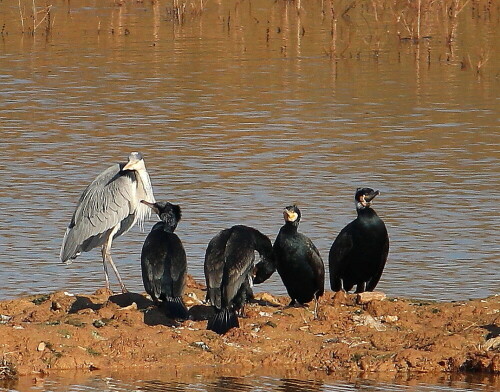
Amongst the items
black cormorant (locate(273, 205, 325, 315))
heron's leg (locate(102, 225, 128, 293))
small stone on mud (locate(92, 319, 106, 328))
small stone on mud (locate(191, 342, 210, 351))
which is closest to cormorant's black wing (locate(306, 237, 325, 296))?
black cormorant (locate(273, 205, 325, 315))

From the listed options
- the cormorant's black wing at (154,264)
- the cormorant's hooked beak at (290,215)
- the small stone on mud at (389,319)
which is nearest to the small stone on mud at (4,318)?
the cormorant's black wing at (154,264)

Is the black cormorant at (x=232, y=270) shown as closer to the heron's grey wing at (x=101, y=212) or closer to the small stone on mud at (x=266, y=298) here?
the small stone on mud at (x=266, y=298)

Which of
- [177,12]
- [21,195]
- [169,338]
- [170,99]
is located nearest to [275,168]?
[21,195]

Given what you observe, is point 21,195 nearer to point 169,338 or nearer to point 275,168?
point 275,168

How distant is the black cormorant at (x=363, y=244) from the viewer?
34.0 feet

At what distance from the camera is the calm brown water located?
42.1ft

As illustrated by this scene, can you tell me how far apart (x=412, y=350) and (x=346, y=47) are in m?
16.3

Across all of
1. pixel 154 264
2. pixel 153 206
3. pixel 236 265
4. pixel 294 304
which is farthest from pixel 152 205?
pixel 294 304

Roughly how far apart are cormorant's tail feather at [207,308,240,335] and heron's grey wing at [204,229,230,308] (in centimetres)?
12

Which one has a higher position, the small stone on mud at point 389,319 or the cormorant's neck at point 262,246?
the cormorant's neck at point 262,246

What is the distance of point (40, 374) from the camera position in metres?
8.52

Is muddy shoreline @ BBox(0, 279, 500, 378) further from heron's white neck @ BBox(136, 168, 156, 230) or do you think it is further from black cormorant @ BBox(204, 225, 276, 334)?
heron's white neck @ BBox(136, 168, 156, 230)

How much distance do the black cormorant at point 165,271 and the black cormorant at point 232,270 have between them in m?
0.22

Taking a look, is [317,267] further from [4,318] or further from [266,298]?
[4,318]
